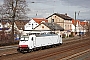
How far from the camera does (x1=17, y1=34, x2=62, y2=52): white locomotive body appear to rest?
35.0 meters

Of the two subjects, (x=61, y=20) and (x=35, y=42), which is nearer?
(x=35, y=42)

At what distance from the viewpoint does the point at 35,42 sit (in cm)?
3762

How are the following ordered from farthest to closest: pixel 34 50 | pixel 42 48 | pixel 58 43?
pixel 58 43 → pixel 42 48 → pixel 34 50

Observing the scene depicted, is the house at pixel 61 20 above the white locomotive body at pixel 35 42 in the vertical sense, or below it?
above

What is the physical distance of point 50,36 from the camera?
45531mm

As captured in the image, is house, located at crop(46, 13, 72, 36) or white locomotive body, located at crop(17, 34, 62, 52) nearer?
white locomotive body, located at crop(17, 34, 62, 52)

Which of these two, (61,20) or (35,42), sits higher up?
(61,20)

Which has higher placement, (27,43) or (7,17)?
(7,17)

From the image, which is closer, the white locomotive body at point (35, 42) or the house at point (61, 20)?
the white locomotive body at point (35, 42)

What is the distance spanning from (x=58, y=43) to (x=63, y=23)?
50106 millimetres

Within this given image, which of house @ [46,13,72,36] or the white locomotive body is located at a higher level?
house @ [46,13,72,36]

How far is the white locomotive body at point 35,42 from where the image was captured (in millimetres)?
35000

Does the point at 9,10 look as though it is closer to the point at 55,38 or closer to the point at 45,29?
the point at 55,38

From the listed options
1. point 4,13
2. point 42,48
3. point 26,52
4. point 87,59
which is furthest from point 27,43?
point 4,13
